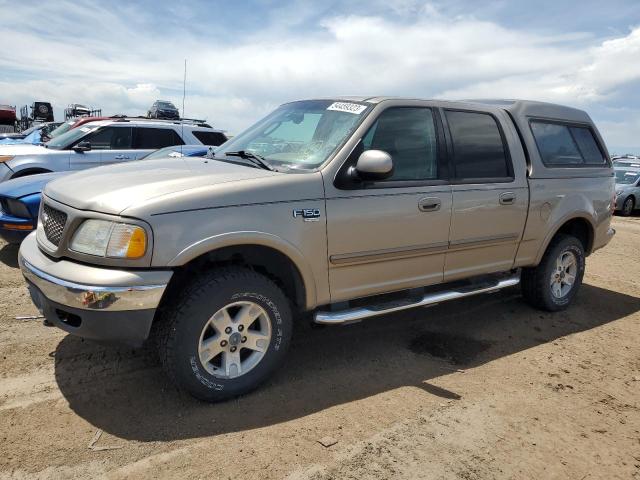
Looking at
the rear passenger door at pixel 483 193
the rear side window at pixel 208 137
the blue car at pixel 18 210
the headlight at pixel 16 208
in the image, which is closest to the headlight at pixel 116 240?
the rear passenger door at pixel 483 193

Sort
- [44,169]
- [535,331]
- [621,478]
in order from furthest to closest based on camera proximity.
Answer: [44,169] < [535,331] < [621,478]

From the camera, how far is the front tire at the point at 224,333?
2.99 metres

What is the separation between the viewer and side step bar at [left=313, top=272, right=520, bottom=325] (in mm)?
3520

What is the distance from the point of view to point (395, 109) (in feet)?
12.8

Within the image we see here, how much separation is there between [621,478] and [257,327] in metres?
2.23

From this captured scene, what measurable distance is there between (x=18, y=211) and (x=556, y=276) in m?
5.82

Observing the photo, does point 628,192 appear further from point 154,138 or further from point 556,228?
Result: point 154,138

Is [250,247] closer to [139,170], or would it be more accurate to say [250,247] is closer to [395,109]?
[139,170]

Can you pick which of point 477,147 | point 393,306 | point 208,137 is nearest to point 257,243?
point 393,306

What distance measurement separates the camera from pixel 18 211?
5.67 meters

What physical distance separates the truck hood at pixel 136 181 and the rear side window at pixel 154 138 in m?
5.70

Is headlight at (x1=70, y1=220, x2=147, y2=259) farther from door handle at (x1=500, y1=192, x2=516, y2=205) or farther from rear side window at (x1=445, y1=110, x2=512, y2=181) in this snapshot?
door handle at (x1=500, y1=192, x2=516, y2=205)

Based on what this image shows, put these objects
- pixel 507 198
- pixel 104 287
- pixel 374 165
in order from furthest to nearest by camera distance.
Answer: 1. pixel 507 198
2. pixel 374 165
3. pixel 104 287

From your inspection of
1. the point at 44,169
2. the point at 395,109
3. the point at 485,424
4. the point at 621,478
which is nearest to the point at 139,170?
the point at 395,109
